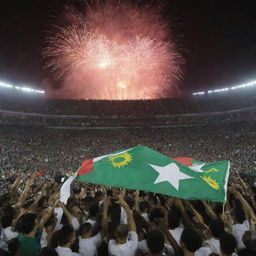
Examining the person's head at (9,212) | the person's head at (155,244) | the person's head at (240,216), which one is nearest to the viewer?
the person's head at (155,244)

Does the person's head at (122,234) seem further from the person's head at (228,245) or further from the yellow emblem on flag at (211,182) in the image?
the yellow emblem on flag at (211,182)

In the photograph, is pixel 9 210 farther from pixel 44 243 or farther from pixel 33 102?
pixel 33 102

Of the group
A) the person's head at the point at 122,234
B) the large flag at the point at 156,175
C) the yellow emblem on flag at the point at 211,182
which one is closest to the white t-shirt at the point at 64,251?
the person's head at the point at 122,234

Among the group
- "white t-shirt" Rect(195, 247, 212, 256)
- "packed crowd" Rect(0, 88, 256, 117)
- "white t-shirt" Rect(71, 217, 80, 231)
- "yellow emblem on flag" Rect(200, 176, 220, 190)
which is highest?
"packed crowd" Rect(0, 88, 256, 117)

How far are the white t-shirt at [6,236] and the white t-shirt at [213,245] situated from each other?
228cm

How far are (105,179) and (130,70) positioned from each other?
25.2m

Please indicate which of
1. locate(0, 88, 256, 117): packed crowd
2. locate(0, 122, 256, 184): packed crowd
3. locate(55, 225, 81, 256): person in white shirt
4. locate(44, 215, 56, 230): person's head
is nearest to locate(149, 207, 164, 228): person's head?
locate(55, 225, 81, 256): person in white shirt

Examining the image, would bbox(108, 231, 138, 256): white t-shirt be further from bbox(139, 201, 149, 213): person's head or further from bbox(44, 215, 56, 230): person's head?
bbox(139, 201, 149, 213): person's head

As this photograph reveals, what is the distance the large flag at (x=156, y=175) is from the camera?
3770 millimetres

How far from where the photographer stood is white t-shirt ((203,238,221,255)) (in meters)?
2.83

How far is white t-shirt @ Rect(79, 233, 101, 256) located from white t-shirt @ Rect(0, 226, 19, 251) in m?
0.88

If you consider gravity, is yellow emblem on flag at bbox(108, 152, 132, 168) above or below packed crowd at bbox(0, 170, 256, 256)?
above

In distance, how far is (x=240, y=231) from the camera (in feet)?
10.2

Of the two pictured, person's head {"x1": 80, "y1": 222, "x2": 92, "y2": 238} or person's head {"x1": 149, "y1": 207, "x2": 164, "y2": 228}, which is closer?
person's head {"x1": 80, "y1": 222, "x2": 92, "y2": 238}
